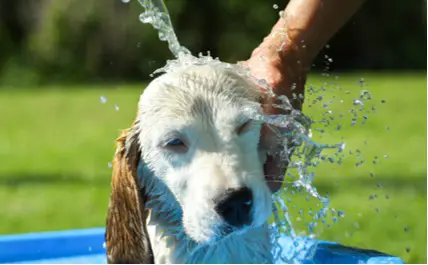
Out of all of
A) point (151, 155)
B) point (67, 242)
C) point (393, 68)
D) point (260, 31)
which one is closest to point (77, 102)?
point (260, 31)

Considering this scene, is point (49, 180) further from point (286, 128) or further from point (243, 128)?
point (243, 128)

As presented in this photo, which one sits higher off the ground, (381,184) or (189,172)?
(381,184)

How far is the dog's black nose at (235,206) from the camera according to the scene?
3.13m

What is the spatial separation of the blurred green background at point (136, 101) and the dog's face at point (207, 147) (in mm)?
587

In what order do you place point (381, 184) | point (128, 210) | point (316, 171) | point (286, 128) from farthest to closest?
point (316, 171), point (381, 184), point (286, 128), point (128, 210)

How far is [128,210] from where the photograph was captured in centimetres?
374

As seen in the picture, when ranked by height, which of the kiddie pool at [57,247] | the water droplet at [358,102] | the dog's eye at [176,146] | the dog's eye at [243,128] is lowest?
the kiddie pool at [57,247]

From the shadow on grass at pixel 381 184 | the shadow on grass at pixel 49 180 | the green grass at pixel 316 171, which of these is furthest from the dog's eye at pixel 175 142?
the shadow on grass at pixel 49 180

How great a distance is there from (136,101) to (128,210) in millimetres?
13129

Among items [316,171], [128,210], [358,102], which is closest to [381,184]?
[316,171]

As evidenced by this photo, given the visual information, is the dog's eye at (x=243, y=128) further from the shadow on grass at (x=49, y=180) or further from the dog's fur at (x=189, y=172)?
the shadow on grass at (x=49, y=180)

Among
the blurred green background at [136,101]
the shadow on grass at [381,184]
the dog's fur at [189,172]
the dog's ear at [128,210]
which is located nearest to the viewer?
the dog's fur at [189,172]

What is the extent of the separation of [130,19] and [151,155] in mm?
22216

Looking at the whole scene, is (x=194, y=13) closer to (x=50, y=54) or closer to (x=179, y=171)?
(x=50, y=54)
